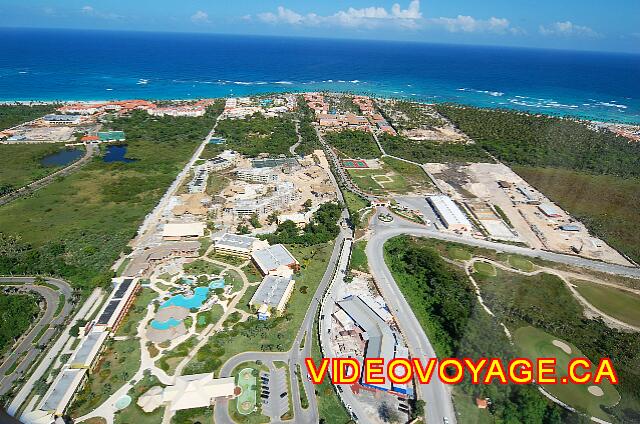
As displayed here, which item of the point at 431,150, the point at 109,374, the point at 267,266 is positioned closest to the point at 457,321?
the point at 267,266

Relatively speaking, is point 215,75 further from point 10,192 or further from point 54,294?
point 54,294

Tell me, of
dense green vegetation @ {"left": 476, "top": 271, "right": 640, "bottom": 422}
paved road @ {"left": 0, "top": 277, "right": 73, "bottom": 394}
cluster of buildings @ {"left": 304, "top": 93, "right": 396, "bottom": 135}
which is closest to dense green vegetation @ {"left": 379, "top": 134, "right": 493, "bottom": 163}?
cluster of buildings @ {"left": 304, "top": 93, "right": 396, "bottom": 135}

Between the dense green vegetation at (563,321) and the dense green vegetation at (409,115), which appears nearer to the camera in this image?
the dense green vegetation at (563,321)

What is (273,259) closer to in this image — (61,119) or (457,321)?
(457,321)

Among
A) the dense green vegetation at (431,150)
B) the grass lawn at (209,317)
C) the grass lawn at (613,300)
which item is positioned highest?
the dense green vegetation at (431,150)

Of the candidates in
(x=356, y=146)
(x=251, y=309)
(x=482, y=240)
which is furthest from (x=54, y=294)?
(x=356, y=146)

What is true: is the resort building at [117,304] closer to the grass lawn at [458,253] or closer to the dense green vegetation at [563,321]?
the dense green vegetation at [563,321]

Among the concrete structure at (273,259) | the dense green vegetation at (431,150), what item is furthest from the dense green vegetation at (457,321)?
the dense green vegetation at (431,150)
